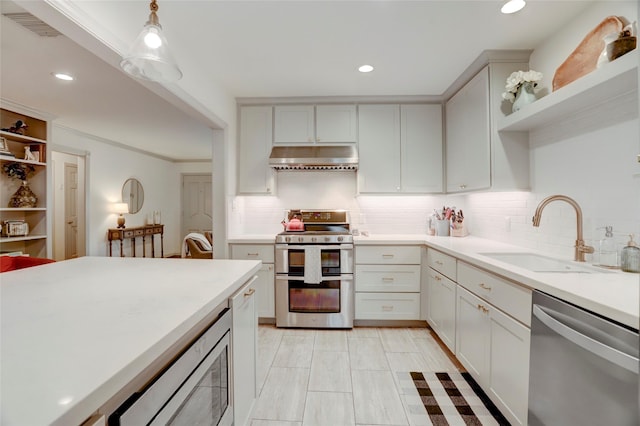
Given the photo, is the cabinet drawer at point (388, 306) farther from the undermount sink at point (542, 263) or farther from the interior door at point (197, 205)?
the interior door at point (197, 205)

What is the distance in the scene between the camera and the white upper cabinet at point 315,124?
3.28m

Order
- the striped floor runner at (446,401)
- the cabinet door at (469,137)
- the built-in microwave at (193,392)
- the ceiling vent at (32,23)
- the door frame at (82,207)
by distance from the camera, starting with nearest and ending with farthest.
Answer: the built-in microwave at (193,392) → the striped floor runner at (446,401) → the ceiling vent at (32,23) → the cabinet door at (469,137) → the door frame at (82,207)

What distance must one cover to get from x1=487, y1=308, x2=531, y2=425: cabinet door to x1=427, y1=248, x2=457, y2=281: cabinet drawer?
0.60 meters

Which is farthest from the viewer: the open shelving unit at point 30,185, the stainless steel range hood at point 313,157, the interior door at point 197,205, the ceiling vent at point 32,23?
the interior door at point 197,205

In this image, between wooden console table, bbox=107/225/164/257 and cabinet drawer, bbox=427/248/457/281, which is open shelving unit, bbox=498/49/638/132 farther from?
wooden console table, bbox=107/225/164/257

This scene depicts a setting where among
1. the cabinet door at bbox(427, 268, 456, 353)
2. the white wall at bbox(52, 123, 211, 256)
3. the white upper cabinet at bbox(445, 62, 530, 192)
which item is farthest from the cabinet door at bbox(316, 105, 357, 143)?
the white wall at bbox(52, 123, 211, 256)

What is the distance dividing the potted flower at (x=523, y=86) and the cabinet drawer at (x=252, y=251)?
2509 mm

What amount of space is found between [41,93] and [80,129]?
1721 mm

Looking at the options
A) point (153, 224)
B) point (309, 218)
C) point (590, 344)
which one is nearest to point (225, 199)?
point (309, 218)

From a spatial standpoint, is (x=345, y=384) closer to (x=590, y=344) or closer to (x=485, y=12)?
Result: (x=590, y=344)

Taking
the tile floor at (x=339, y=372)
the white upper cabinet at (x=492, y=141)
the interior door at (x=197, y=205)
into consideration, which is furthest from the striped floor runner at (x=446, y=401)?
the interior door at (x=197, y=205)

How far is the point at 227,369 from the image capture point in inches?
48.9

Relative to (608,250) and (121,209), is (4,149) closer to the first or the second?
(121,209)

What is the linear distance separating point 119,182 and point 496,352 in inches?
270
